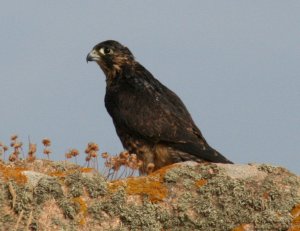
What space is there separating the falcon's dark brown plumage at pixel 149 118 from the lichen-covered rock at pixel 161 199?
3.33 meters

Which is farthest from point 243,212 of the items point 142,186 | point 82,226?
point 82,226

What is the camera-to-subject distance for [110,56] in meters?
11.4

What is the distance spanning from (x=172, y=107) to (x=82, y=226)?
540 centimetres

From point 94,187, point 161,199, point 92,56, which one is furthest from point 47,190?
point 92,56

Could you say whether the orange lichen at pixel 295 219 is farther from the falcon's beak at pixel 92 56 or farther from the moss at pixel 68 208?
the falcon's beak at pixel 92 56

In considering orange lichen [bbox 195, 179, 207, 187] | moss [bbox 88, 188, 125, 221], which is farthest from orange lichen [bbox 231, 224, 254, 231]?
moss [bbox 88, 188, 125, 221]

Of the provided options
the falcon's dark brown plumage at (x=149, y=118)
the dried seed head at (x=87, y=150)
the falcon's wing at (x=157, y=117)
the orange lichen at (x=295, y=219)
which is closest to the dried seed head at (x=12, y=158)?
the dried seed head at (x=87, y=150)

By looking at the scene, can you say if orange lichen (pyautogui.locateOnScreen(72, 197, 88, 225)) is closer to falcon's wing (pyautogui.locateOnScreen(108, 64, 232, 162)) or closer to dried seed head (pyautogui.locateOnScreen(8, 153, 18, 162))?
dried seed head (pyautogui.locateOnScreen(8, 153, 18, 162))

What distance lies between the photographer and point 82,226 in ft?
17.3

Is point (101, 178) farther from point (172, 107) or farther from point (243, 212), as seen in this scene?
point (172, 107)

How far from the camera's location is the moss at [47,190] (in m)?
5.18

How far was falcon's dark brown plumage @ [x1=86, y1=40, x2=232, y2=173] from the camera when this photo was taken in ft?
32.4

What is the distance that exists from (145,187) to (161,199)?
0.45ft

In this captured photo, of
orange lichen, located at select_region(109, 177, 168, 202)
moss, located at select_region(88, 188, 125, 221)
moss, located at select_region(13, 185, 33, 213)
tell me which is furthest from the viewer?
orange lichen, located at select_region(109, 177, 168, 202)
